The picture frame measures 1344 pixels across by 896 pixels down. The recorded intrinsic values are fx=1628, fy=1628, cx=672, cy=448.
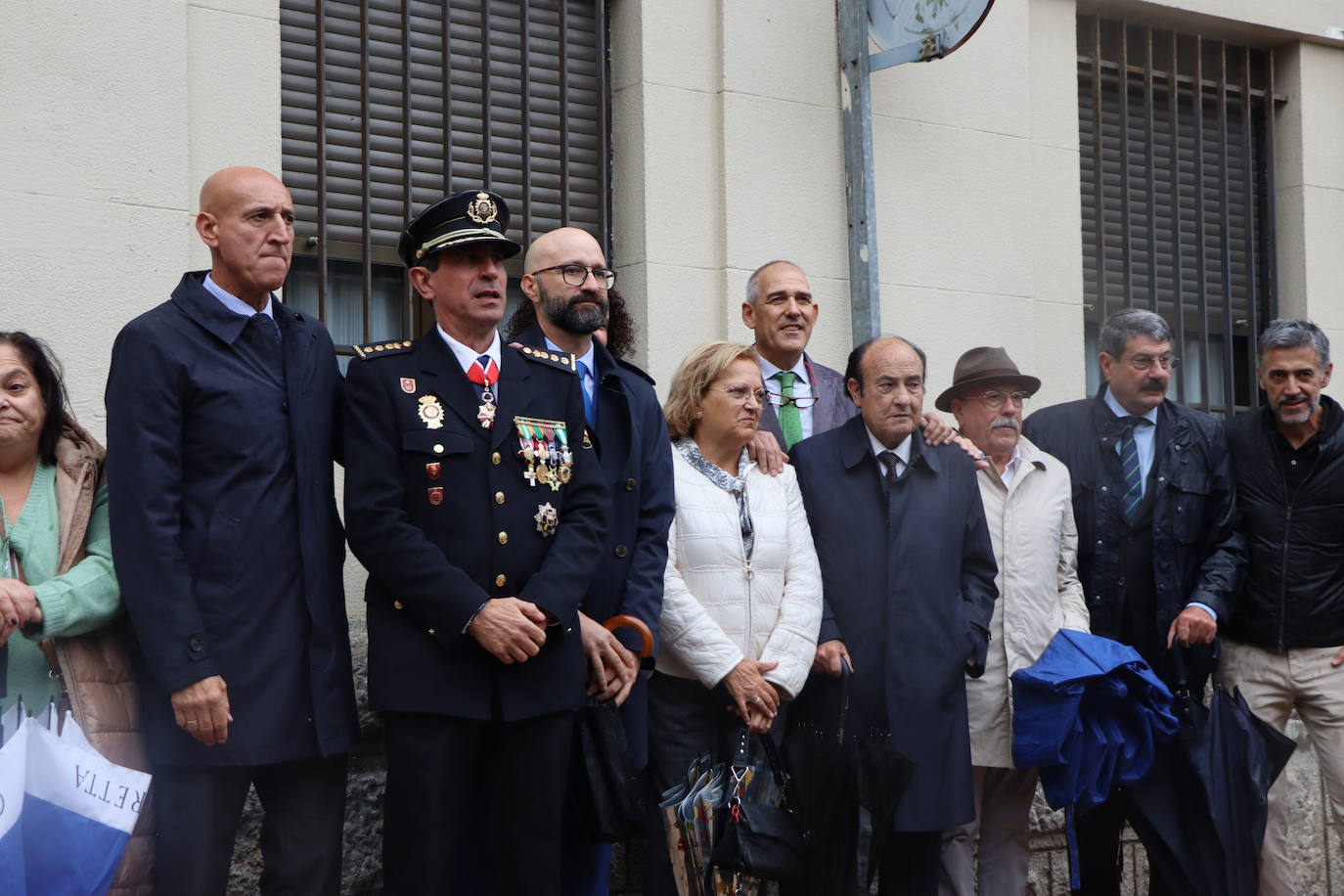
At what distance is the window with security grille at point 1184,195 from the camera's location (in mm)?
8016

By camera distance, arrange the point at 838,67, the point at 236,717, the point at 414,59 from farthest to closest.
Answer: the point at 838,67
the point at 414,59
the point at 236,717

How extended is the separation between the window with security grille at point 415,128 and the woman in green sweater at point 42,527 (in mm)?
2098

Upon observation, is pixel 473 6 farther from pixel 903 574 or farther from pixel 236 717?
pixel 236 717

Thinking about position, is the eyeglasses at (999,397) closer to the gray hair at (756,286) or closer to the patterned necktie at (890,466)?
the patterned necktie at (890,466)

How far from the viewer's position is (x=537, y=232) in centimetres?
663

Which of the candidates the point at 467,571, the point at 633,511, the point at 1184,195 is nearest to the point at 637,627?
the point at 633,511

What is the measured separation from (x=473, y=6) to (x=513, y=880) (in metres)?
3.78

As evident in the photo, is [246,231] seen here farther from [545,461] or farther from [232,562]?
[545,461]

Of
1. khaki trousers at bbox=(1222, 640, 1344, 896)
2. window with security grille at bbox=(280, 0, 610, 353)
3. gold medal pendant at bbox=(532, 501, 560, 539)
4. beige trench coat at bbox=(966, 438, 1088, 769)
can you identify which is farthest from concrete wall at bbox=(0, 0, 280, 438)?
khaki trousers at bbox=(1222, 640, 1344, 896)

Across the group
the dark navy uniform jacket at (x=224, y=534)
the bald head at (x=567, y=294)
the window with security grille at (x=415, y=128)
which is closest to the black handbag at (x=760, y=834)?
the dark navy uniform jacket at (x=224, y=534)

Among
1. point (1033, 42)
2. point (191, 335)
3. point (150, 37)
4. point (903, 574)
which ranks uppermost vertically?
point (1033, 42)

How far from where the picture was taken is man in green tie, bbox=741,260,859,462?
18.2 feet

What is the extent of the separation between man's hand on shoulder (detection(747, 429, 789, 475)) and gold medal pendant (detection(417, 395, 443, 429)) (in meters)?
1.27

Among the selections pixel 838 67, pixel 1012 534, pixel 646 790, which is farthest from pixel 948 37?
pixel 646 790
